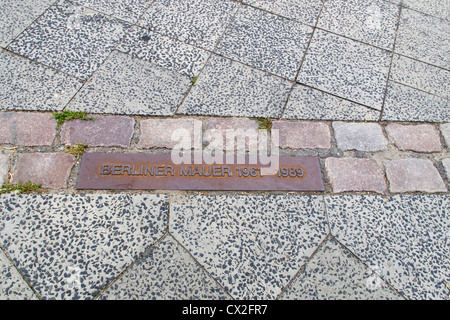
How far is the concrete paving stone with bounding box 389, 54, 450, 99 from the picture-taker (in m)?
2.36

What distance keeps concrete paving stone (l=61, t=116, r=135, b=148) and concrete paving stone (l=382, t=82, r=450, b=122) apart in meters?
1.73

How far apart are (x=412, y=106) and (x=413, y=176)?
0.61m

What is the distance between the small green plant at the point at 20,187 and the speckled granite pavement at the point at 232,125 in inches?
1.8

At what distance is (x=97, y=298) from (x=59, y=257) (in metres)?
0.28

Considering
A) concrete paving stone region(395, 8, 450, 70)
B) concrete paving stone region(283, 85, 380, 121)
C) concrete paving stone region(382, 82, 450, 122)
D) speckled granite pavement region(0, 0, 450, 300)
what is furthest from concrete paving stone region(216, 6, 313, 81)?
concrete paving stone region(395, 8, 450, 70)

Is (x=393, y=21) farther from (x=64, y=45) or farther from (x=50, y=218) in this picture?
(x=50, y=218)

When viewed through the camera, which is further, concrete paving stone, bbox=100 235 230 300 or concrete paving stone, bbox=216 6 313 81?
concrete paving stone, bbox=216 6 313 81

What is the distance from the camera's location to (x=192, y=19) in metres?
2.54

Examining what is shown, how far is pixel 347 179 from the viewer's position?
73.5 inches

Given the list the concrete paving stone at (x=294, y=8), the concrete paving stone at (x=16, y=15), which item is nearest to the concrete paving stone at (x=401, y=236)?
the concrete paving stone at (x=294, y=8)

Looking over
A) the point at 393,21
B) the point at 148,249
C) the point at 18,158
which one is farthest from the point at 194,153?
the point at 393,21

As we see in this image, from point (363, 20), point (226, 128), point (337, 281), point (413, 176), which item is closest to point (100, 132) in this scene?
point (226, 128)

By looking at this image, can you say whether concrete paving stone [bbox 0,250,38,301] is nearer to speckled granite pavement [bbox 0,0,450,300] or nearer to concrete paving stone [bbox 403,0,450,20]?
speckled granite pavement [bbox 0,0,450,300]

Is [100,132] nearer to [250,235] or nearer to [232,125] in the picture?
[232,125]
